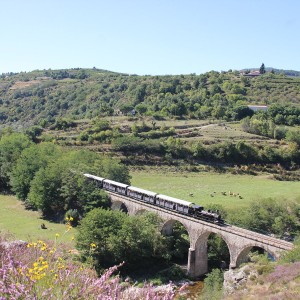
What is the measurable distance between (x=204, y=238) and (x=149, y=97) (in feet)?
373

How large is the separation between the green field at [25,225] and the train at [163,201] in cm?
824

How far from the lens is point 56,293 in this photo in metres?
7.01

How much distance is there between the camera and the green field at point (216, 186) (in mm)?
63000

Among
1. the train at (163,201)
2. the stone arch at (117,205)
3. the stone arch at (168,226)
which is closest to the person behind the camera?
the train at (163,201)

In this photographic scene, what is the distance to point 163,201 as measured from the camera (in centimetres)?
4703

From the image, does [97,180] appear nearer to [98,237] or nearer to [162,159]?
[98,237]

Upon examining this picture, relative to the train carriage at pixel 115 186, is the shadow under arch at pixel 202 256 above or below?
below

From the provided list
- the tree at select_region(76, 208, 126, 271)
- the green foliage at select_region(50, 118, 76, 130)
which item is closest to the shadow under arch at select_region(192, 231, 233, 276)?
the tree at select_region(76, 208, 126, 271)

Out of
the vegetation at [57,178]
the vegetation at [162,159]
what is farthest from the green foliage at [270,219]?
the vegetation at [57,178]

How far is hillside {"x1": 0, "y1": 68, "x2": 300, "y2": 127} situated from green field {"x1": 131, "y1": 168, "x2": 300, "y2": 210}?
42.3 m

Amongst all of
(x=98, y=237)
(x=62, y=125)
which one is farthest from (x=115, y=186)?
(x=62, y=125)

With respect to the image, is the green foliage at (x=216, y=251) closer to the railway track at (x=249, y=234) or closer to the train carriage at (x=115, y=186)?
the railway track at (x=249, y=234)

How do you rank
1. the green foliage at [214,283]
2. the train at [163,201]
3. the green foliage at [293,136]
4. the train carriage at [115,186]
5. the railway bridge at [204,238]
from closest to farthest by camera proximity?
the green foliage at [214,283] < the railway bridge at [204,238] < the train at [163,201] < the train carriage at [115,186] < the green foliage at [293,136]

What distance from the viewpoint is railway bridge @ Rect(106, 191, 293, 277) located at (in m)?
35.0
